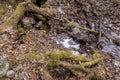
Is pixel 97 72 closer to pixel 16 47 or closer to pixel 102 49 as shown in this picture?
pixel 102 49

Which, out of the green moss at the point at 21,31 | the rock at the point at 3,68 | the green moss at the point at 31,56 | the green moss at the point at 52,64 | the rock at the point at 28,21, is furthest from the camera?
the rock at the point at 28,21

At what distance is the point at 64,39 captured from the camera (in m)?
7.62

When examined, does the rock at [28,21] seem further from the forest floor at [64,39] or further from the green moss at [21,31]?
the green moss at [21,31]

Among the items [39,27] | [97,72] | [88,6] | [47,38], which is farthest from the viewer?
[88,6]

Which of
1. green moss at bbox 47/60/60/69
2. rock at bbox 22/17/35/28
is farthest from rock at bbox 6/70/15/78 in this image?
rock at bbox 22/17/35/28

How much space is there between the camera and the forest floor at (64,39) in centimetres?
564

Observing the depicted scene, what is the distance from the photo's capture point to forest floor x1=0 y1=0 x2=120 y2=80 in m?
5.64

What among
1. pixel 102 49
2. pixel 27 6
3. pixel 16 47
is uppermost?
pixel 27 6

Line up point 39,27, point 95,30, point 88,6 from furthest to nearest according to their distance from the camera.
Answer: point 88,6, point 95,30, point 39,27

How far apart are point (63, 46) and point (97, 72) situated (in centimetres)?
176

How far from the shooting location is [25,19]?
764 centimetres

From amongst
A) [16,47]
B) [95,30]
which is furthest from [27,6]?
[95,30]

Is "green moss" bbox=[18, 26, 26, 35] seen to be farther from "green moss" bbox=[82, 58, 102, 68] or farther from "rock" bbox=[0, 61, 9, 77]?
"green moss" bbox=[82, 58, 102, 68]

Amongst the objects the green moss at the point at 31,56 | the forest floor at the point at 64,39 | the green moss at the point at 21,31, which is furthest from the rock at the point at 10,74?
the green moss at the point at 21,31
